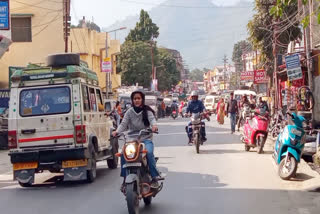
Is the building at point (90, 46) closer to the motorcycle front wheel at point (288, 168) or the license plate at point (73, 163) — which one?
the license plate at point (73, 163)

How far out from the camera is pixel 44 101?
12.1 meters

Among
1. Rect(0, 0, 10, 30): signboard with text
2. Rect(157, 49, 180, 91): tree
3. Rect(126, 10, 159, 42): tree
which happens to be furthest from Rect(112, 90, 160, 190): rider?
Rect(157, 49, 180, 91): tree

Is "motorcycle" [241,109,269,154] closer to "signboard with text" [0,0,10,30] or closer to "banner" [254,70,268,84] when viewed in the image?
"signboard with text" [0,0,10,30]

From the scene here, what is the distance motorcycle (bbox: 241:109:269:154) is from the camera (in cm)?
1695

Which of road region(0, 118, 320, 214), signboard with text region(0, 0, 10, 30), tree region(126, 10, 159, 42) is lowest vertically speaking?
road region(0, 118, 320, 214)

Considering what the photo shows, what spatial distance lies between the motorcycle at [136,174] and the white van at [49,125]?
3.43 metres

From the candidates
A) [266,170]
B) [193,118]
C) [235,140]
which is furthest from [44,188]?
[235,140]

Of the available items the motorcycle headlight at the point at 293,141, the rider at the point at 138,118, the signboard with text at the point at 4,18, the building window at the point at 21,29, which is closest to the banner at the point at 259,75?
the building window at the point at 21,29

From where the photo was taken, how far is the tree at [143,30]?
85438 millimetres

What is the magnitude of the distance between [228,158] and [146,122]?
24.2 ft

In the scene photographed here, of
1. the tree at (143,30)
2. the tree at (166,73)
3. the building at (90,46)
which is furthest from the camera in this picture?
the tree at (166,73)

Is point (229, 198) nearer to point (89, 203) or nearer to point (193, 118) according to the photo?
point (89, 203)

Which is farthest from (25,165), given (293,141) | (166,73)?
(166,73)

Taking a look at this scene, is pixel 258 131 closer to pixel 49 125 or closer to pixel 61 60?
pixel 61 60
